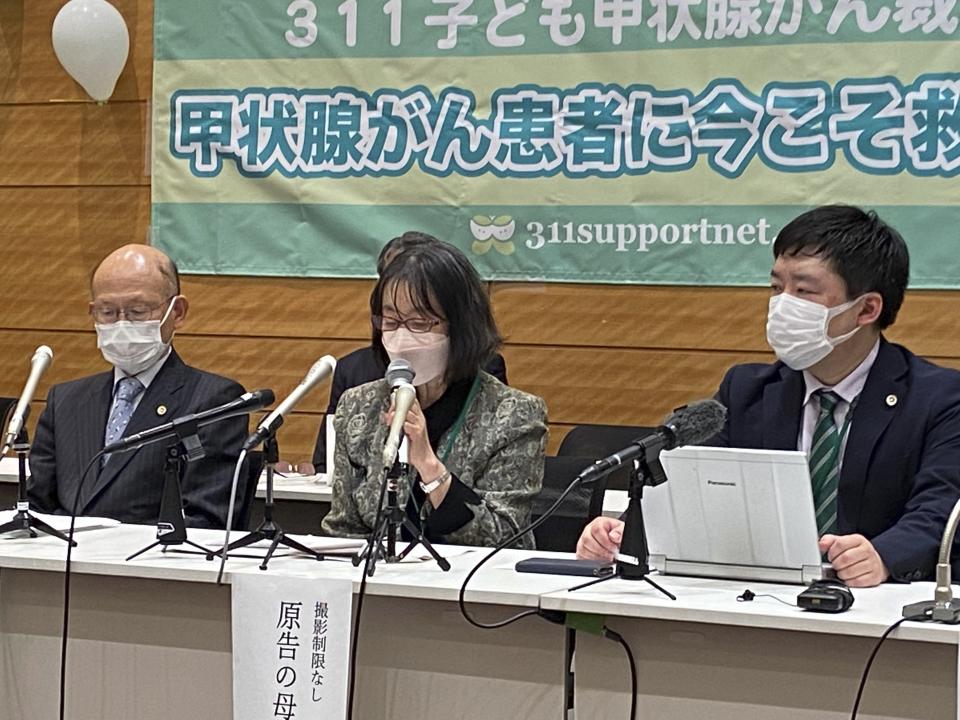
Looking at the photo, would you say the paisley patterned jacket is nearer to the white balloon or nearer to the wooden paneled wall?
the wooden paneled wall

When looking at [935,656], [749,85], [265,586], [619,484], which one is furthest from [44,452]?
[749,85]

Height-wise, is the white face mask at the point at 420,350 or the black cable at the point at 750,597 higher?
the white face mask at the point at 420,350

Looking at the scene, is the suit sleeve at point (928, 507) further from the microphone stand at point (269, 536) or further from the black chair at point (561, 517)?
the microphone stand at point (269, 536)

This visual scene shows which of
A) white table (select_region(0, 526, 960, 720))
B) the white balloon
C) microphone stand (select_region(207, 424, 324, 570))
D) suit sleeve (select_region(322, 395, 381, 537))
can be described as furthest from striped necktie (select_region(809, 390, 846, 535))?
the white balloon

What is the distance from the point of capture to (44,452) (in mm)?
3520

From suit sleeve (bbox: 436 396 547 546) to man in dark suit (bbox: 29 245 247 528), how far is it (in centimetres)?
71

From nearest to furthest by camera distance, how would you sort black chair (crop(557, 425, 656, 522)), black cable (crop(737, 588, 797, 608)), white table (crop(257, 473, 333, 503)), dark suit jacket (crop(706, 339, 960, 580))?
black cable (crop(737, 588, 797, 608)), dark suit jacket (crop(706, 339, 960, 580)), white table (crop(257, 473, 333, 503)), black chair (crop(557, 425, 656, 522))

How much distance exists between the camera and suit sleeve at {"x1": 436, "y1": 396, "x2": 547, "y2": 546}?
2.81 metres

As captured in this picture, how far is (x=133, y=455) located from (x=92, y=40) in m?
2.55

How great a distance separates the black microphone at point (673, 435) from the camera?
7.03ft

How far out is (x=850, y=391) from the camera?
2838 millimetres

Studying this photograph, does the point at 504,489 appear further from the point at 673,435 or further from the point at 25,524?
the point at 25,524

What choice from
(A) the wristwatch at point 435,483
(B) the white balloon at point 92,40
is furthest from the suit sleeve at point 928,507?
(B) the white balloon at point 92,40

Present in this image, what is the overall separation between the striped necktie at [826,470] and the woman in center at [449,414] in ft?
1.83
